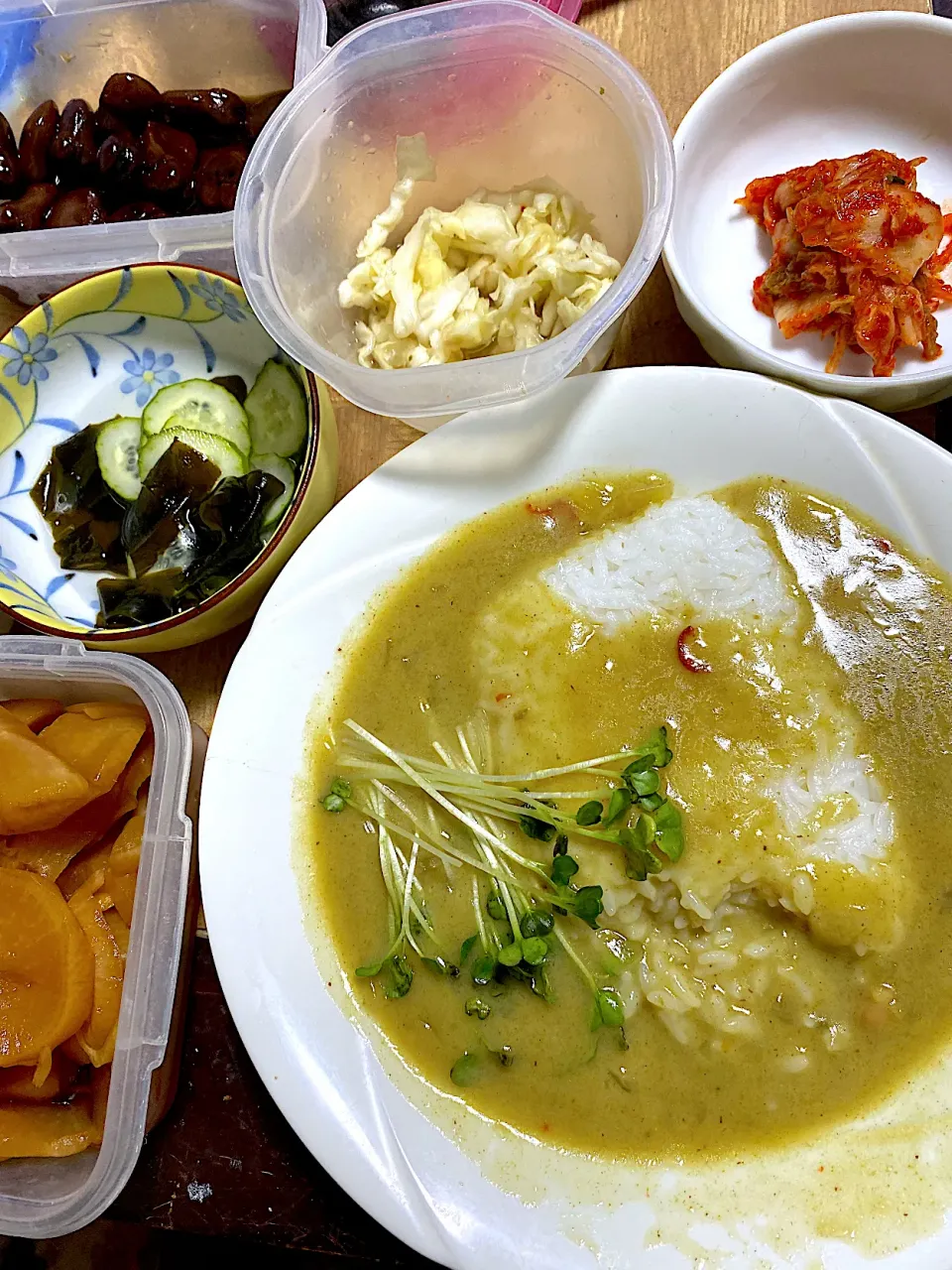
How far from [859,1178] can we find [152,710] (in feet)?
5.31

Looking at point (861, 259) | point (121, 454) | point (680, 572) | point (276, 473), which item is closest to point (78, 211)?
point (121, 454)

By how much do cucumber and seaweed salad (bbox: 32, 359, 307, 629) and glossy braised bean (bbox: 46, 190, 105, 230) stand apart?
44cm

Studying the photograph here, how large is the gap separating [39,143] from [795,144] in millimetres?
1820

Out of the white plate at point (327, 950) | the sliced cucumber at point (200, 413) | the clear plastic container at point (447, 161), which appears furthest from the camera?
the sliced cucumber at point (200, 413)

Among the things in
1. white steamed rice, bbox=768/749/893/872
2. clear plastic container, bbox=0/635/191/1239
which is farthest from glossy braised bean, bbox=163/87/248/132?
white steamed rice, bbox=768/749/893/872

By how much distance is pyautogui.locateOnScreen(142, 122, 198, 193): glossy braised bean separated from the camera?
226 centimetres

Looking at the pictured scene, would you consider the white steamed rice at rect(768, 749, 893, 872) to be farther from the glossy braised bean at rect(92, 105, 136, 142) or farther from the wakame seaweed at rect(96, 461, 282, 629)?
the glossy braised bean at rect(92, 105, 136, 142)

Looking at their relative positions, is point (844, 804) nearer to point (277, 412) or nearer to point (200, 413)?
point (277, 412)

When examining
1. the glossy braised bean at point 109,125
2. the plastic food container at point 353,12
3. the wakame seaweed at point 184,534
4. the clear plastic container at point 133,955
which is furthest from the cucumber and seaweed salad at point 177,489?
the plastic food container at point 353,12

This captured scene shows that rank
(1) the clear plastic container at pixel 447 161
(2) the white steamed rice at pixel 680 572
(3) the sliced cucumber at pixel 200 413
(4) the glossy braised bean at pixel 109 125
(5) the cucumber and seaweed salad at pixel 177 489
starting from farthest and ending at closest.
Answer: (4) the glossy braised bean at pixel 109 125
(3) the sliced cucumber at pixel 200 413
(5) the cucumber and seaweed salad at pixel 177 489
(2) the white steamed rice at pixel 680 572
(1) the clear plastic container at pixel 447 161

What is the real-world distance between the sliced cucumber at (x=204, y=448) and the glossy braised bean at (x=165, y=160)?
0.59m

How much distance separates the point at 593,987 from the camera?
6.18ft

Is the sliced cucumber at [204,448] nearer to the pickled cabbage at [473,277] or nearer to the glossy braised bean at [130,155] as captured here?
the pickled cabbage at [473,277]

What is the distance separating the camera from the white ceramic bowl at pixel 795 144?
2.01 meters
